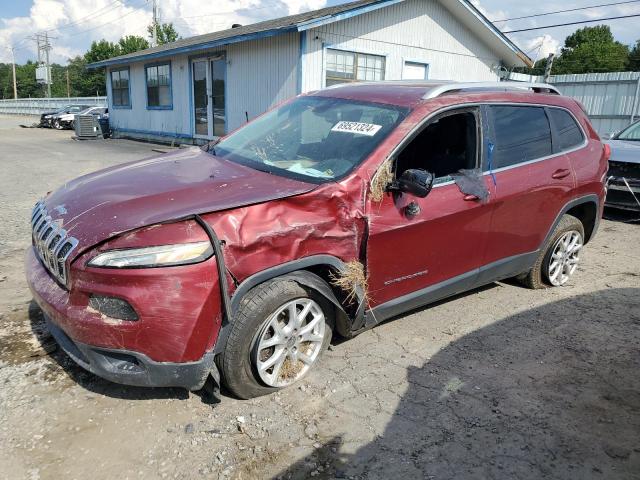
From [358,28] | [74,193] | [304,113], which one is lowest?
[74,193]

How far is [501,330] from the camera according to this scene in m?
4.05

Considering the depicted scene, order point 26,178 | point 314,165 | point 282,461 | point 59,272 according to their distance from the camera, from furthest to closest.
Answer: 1. point 26,178
2. point 314,165
3. point 59,272
4. point 282,461

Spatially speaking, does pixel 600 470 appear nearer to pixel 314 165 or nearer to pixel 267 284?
pixel 267 284

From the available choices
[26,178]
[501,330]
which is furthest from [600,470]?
[26,178]

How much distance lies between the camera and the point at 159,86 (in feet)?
63.2

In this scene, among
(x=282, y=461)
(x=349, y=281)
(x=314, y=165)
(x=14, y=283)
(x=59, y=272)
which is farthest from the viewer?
(x=14, y=283)

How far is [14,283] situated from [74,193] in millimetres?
1963

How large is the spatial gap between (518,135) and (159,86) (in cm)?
1776

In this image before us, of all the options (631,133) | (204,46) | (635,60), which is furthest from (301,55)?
(635,60)

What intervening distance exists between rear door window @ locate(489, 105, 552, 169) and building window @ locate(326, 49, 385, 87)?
373 inches

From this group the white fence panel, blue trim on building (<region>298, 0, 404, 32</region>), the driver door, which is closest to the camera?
the driver door

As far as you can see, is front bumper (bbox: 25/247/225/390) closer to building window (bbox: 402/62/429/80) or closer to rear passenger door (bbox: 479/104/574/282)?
rear passenger door (bbox: 479/104/574/282)

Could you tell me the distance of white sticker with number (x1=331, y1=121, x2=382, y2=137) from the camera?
3.41 meters

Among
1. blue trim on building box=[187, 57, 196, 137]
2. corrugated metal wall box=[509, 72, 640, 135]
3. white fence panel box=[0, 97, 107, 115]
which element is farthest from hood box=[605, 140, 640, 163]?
white fence panel box=[0, 97, 107, 115]
